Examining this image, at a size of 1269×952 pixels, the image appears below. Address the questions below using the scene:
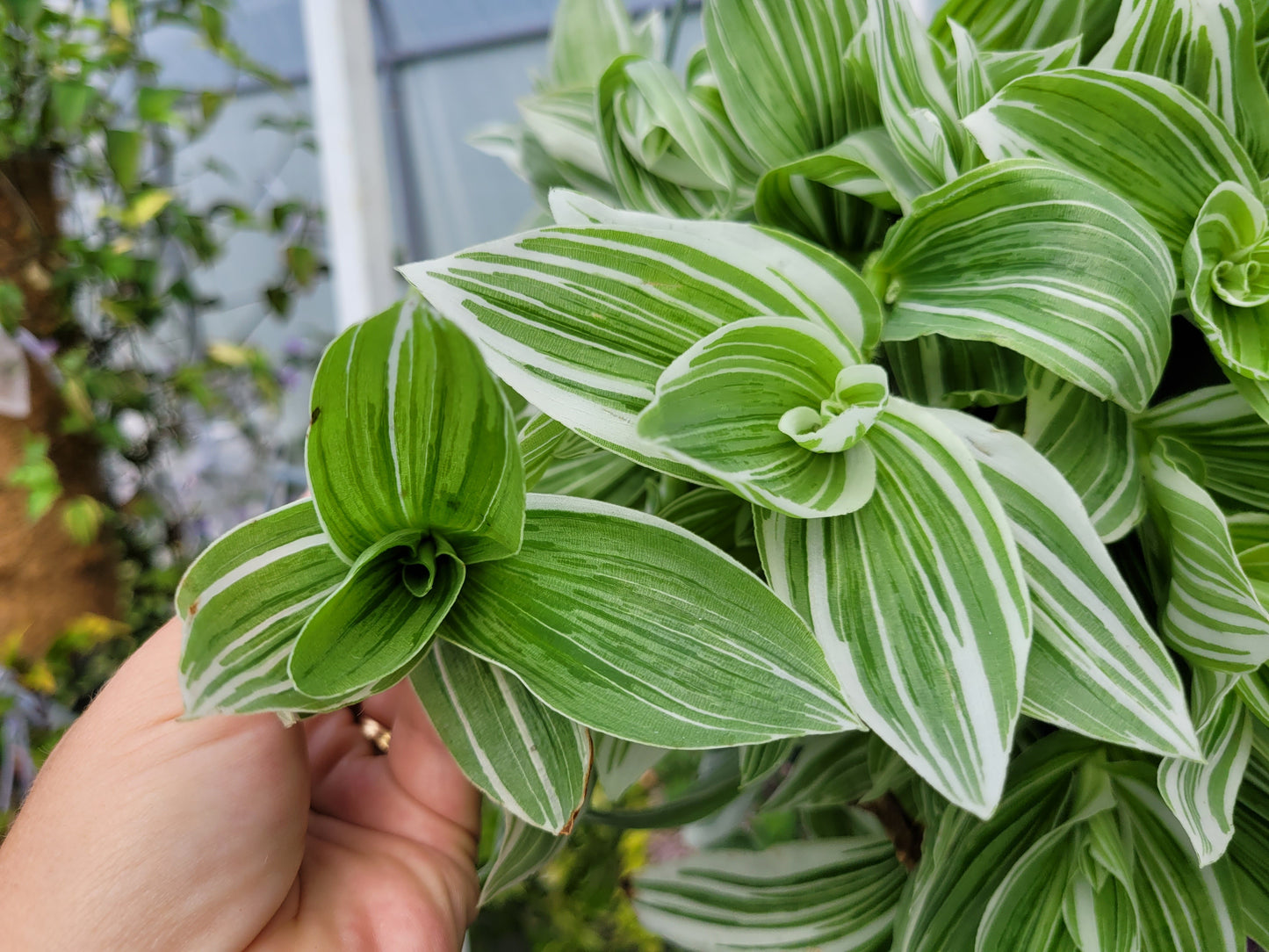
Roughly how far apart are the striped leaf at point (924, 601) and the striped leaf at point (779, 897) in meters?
0.15

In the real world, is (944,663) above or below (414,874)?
above

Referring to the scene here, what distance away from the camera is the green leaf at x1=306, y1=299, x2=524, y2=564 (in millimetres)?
155

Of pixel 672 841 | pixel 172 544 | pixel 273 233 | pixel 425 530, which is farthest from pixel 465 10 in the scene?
pixel 425 530

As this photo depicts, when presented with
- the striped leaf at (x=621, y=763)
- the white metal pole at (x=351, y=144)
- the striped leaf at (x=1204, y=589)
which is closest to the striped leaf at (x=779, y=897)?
the striped leaf at (x=621, y=763)

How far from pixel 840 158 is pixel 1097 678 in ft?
0.50

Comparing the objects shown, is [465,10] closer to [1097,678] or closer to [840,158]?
[840,158]

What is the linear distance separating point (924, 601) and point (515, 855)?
194 mm

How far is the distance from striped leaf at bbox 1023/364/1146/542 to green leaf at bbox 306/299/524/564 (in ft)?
0.49

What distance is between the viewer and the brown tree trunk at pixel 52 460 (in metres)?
0.78

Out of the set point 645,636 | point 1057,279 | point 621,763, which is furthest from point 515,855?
point 1057,279

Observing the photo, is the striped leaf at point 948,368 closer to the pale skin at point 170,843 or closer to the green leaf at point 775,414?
the green leaf at point 775,414

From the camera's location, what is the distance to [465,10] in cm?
135

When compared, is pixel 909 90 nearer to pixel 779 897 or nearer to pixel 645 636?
pixel 645 636

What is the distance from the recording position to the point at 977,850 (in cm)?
26
